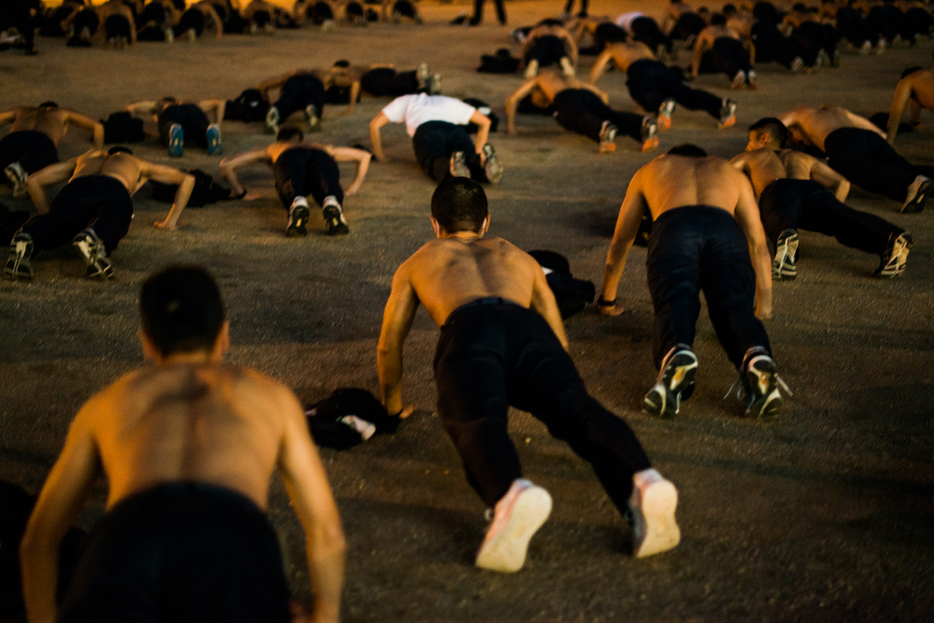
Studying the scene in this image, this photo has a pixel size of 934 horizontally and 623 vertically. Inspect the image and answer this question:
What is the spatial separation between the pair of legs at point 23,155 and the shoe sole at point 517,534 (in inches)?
183

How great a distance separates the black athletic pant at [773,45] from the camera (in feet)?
33.9

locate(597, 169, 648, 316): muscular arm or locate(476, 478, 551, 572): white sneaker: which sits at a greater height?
locate(597, 169, 648, 316): muscular arm

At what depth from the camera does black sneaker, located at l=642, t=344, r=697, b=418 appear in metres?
2.81

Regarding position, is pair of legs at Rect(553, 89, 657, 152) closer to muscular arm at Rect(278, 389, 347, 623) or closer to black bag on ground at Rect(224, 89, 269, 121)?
black bag on ground at Rect(224, 89, 269, 121)

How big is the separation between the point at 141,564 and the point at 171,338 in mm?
504

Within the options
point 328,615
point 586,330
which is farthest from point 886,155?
point 328,615

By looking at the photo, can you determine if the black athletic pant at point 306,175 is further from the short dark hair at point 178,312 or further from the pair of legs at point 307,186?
the short dark hair at point 178,312

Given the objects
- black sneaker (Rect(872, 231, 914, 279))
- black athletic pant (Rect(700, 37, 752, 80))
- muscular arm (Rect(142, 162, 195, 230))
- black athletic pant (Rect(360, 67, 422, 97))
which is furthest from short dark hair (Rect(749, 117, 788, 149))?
black athletic pant (Rect(700, 37, 752, 80))

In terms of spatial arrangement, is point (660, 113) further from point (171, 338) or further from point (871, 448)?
point (171, 338)

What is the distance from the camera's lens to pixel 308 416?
9.22ft

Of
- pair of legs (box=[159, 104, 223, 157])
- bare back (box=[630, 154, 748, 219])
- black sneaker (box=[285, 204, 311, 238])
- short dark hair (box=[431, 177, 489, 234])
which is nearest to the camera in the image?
short dark hair (box=[431, 177, 489, 234])

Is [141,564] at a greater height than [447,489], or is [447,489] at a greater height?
[141,564]

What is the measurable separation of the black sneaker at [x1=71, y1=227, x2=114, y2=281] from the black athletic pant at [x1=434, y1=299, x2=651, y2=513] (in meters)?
2.44

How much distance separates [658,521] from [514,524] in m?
0.40
